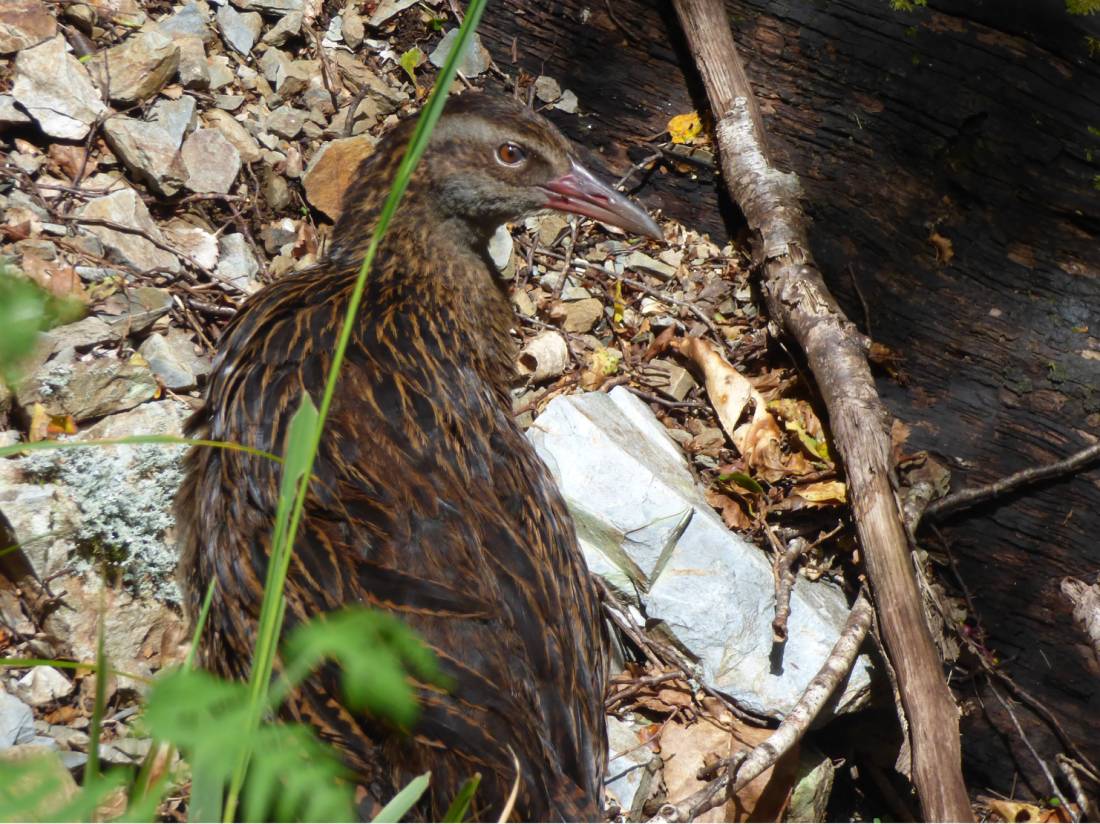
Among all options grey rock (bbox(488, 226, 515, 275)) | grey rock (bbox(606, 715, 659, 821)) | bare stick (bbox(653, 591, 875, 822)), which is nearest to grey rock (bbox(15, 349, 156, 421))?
grey rock (bbox(488, 226, 515, 275))

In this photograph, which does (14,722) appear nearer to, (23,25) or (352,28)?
(23,25)

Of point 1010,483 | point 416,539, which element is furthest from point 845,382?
point 416,539

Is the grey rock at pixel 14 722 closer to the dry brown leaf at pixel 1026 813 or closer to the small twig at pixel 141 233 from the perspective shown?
the small twig at pixel 141 233

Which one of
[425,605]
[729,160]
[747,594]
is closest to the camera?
[425,605]

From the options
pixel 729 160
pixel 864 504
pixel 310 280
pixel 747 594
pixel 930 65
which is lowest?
pixel 747 594

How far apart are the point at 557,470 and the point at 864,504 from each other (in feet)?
3.28

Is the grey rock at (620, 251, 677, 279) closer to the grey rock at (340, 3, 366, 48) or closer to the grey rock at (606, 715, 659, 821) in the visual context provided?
the grey rock at (340, 3, 366, 48)

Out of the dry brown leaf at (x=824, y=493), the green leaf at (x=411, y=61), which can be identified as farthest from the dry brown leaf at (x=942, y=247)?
the green leaf at (x=411, y=61)

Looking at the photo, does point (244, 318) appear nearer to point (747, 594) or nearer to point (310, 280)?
point (310, 280)

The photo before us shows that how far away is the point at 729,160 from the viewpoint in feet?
13.7

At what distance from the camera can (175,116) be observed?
4031mm

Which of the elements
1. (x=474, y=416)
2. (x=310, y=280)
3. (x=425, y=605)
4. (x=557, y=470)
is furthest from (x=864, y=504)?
(x=310, y=280)

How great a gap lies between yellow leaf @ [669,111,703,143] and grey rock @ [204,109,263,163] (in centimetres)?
162

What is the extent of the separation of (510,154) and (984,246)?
174 cm
